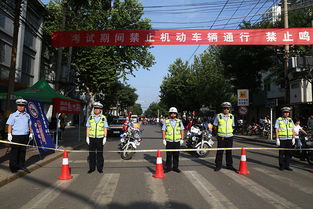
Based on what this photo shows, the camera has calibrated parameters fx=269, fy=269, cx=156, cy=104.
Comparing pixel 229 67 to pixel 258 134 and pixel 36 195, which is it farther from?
pixel 36 195

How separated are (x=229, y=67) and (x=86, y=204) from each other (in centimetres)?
2612

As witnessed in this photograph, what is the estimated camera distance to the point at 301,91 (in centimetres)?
2267

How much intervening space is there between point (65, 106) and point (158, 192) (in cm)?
842

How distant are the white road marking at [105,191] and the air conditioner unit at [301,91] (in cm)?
2027

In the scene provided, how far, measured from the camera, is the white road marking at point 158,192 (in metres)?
4.75

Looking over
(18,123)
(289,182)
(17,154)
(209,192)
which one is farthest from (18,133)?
(289,182)

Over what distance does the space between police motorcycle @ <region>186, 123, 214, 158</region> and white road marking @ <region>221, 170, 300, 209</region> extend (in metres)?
3.07

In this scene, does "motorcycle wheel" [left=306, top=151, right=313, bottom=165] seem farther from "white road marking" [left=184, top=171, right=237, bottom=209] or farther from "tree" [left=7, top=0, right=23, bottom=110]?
Result: "tree" [left=7, top=0, right=23, bottom=110]

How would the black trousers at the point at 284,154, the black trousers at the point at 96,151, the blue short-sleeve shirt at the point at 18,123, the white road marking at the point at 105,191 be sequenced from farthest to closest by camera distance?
the black trousers at the point at 284,154, the black trousers at the point at 96,151, the blue short-sleeve shirt at the point at 18,123, the white road marking at the point at 105,191

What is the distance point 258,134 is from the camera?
2400 centimetres

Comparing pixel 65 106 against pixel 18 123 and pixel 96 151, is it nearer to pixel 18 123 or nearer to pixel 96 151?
pixel 18 123

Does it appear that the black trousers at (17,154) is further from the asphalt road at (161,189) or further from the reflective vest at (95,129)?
the reflective vest at (95,129)

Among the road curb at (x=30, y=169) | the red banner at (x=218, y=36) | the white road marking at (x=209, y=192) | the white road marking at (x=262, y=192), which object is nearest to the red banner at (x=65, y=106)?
the road curb at (x=30, y=169)

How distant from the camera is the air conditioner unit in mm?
22062
